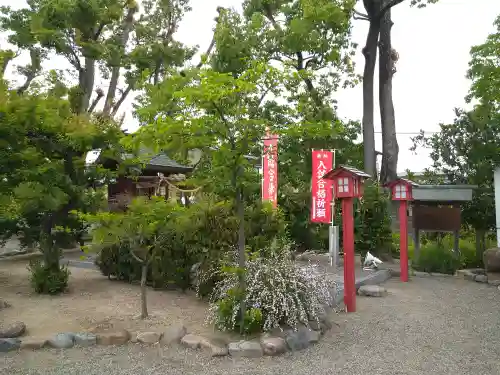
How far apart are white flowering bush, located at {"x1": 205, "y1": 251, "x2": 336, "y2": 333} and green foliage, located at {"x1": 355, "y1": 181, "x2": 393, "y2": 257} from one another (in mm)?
6489

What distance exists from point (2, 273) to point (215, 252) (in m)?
5.22

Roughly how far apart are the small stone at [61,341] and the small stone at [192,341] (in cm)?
121

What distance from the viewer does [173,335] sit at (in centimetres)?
475

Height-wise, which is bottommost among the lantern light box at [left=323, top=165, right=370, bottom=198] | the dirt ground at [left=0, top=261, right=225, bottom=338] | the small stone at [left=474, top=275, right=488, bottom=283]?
the dirt ground at [left=0, top=261, right=225, bottom=338]

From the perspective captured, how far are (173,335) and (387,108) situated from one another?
12506 mm

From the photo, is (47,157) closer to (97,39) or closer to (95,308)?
(95,308)

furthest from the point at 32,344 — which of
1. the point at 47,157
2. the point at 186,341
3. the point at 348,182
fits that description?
the point at 348,182

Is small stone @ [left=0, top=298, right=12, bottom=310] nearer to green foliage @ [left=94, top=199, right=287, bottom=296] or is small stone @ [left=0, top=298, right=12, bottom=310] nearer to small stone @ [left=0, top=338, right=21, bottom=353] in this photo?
green foliage @ [left=94, top=199, right=287, bottom=296]

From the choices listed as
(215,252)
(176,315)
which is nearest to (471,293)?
(215,252)

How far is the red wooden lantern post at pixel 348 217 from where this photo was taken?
20.3ft

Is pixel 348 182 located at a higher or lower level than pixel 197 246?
higher

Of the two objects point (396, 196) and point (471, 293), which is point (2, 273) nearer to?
point (396, 196)

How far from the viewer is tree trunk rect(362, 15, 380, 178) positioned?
14547mm

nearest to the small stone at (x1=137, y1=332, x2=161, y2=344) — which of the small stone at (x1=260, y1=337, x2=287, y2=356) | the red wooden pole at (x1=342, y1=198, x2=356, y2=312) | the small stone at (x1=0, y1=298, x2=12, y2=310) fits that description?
the small stone at (x1=260, y1=337, x2=287, y2=356)
